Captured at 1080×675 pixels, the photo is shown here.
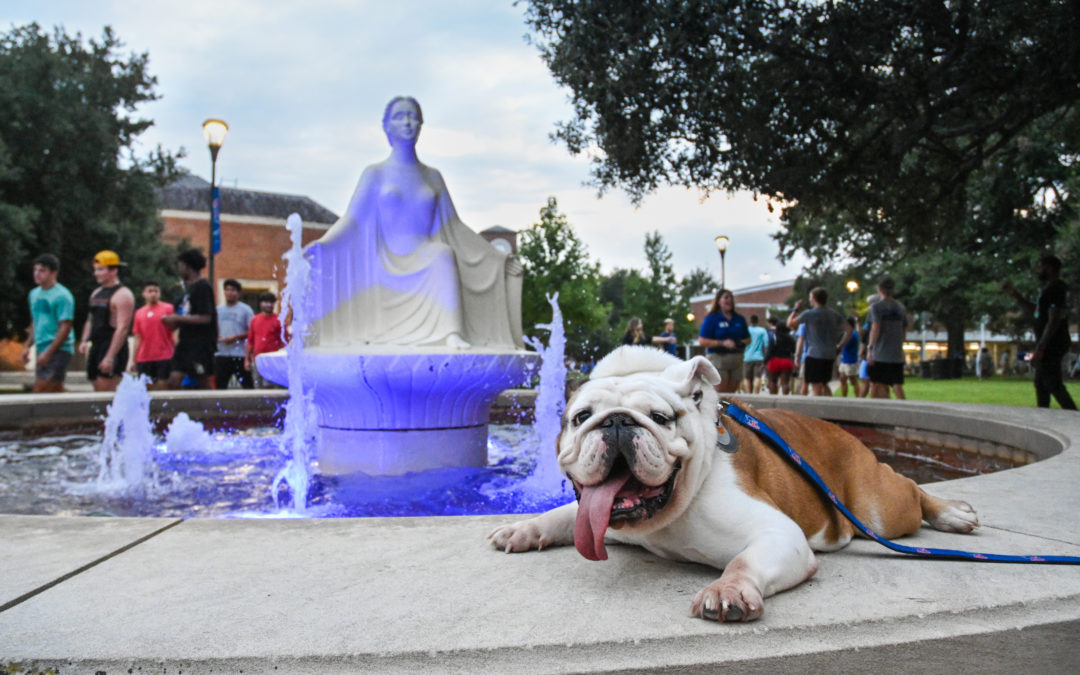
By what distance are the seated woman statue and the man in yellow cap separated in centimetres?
289

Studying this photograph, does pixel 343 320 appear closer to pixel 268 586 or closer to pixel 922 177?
pixel 268 586

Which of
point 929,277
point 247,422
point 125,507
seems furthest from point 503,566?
point 929,277

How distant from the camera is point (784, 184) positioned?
9.50 meters

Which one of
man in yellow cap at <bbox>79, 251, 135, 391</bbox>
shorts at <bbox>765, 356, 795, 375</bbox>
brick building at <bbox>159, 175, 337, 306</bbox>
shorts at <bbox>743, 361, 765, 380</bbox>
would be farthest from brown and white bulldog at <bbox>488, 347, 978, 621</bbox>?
brick building at <bbox>159, 175, 337, 306</bbox>

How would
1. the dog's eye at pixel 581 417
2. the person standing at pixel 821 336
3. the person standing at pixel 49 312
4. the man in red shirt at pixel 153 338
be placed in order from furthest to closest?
the person standing at pixel 821 336, the man in red shirt at pixel 153 338, the person standing at pixel 49 312, the dog's eye at pixel 581 417

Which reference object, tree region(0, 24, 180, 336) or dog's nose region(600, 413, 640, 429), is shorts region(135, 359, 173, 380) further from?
tree region(0, 24, 180, 336)

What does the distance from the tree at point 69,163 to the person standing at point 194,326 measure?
1623 cm

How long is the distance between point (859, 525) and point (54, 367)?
9548 millimetres

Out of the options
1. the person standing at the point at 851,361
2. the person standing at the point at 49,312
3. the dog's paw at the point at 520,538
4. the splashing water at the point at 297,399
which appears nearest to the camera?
the dog's paw at the point at 520,538

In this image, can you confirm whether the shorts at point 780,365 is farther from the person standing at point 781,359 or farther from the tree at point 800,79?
the tree at point 800,79

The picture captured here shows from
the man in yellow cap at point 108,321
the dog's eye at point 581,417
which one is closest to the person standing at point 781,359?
the man in yellow cap at point 108,321

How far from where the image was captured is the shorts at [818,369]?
10906mm

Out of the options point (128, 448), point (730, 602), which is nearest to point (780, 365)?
point (128, 448)

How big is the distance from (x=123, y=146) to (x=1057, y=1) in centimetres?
2759
